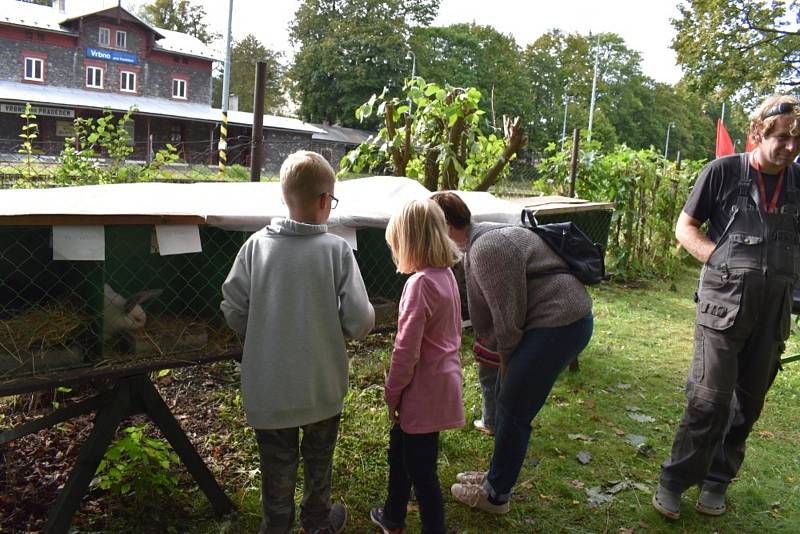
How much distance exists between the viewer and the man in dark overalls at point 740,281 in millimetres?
2748

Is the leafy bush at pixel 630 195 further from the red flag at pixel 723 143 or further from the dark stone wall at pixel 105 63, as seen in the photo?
the dark stone wall at pixel 105 63

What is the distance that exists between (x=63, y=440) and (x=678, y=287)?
335 inches

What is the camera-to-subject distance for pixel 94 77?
32.7 m

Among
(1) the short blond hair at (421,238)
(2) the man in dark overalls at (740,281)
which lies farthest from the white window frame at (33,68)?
(2) the man in dark overalls at (740,281)

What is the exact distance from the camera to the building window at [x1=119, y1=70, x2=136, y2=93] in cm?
3359

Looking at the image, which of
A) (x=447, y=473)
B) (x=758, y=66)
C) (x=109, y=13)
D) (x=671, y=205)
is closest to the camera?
(x=447, y=473)

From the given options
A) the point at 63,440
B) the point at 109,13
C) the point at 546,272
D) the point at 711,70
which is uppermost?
the point at 109,13

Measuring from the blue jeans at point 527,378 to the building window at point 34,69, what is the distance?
112 feet

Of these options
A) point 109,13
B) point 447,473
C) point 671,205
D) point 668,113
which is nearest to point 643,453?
point 447,473

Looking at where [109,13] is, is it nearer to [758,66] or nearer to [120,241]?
[758,66]

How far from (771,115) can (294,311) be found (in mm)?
2165

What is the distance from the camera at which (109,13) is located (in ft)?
106

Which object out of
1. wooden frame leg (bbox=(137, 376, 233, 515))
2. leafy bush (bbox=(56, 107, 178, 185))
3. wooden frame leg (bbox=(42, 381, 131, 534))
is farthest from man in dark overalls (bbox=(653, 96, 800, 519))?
leafy bush (bbox=(56, 107, 178, 185))

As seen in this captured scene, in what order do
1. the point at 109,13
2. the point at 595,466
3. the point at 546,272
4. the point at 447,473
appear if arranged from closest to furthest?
the point at 546,272 < the point at 447,473 < the point at 595,466 < the point at 109,13
